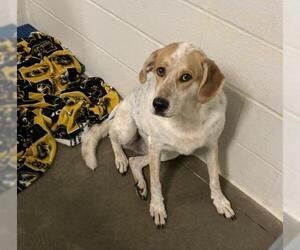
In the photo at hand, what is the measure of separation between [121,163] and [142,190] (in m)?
0.19

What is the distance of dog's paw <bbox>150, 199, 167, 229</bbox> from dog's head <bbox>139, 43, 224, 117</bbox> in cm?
50

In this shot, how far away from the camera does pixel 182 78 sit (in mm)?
1568

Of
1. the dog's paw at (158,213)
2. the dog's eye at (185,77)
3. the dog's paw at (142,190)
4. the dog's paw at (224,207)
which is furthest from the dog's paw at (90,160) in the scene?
the dog's eye at (185,77)

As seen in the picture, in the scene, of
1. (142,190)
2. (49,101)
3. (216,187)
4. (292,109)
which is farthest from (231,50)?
(49,101)

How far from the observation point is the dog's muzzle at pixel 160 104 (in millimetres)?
1552

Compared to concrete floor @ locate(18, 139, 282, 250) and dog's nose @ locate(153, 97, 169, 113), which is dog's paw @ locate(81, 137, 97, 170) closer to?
concrete floor @ locate(18, 139, 282, 250)

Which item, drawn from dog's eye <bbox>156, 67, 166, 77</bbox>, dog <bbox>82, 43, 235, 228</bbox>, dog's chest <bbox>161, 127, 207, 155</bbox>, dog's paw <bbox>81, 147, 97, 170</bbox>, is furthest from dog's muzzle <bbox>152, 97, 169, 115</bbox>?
dog's paw <bbox>81, 147, 97, 170</bbox>

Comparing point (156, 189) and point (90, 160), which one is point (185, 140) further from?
point (90, 160)

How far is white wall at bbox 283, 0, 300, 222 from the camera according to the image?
147 centimetres

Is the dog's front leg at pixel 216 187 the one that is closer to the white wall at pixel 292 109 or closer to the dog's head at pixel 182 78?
the white wall at pixel 292 109

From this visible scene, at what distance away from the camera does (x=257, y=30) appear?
1580 mm

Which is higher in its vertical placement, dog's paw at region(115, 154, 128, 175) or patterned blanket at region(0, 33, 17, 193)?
patterned blanket at region(0, 33, 17, 193)

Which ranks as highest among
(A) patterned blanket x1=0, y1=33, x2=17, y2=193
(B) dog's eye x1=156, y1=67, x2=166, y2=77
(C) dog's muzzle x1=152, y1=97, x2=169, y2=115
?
(A) patterned blanket x1=0, y1=33, x2=17, y2=193

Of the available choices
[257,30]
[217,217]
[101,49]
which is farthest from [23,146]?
[257,30]
